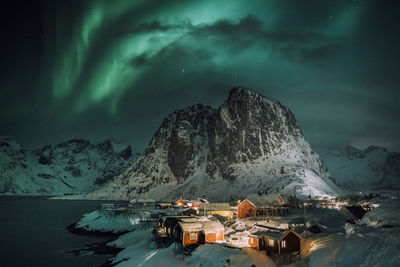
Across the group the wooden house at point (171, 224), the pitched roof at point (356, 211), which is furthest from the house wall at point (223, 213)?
the pitched roof at point (356, 211)

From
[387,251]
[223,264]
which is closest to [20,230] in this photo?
[223,264]

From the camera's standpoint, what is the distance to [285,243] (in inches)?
1544

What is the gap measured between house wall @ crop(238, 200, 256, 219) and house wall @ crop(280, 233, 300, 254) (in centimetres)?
3679

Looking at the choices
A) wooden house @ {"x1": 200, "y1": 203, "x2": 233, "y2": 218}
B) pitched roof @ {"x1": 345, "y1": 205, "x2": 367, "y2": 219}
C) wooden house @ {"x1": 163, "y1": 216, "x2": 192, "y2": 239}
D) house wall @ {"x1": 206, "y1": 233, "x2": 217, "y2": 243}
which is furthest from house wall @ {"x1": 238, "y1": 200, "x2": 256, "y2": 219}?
house wall @ {"x1": 206, "y1": 233, "x2": 217, "y2": 243}

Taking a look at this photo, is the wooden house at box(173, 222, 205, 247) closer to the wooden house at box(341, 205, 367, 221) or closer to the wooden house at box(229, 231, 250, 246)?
the wooden house at box(229, 231, 250, 246)

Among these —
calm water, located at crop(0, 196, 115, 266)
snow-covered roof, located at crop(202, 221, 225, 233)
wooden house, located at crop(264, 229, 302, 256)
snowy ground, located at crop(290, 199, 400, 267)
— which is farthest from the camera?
calm water, located at crop(0, 196, 115, 266)

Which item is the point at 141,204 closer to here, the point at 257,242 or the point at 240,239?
the point at 240,239

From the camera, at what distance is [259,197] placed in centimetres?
8938

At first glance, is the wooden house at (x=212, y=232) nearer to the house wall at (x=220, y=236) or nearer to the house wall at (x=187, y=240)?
the house wall at (x=220, y=236)

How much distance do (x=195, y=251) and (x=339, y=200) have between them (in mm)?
84460

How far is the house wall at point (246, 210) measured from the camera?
76.5 metres

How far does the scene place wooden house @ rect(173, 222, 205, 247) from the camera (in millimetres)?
47344

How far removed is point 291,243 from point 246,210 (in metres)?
37.7

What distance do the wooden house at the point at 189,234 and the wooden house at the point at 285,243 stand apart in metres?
12.3
